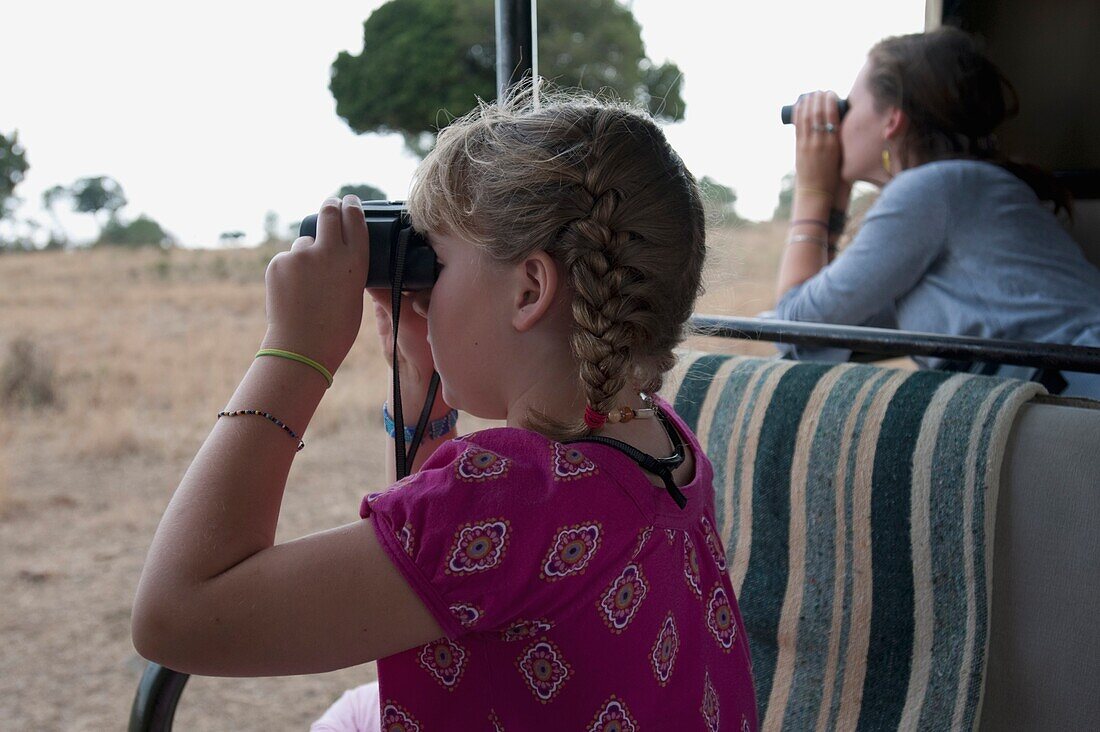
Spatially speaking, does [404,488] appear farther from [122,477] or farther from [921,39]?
[122,477]

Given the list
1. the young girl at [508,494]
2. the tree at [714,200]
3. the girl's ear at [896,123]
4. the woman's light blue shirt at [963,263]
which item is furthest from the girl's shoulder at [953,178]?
the young girl at [508,494]

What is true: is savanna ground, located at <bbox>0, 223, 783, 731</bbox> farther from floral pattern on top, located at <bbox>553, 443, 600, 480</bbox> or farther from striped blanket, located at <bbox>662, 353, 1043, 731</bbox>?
floral pattern on top, located at <bbox>553, 443, 600, 480</bbox>

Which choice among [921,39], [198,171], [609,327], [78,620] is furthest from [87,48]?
[609,327]

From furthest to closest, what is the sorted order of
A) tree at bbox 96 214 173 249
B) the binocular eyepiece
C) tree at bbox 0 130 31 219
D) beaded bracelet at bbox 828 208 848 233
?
1. tree at bbox 96 214 173 249
2. tree at bbox 0 130 31 219
3. beaded bracelet at bbox 828 208 848 233
4. the binocular eyepiece

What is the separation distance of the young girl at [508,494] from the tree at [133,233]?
91.6 inches

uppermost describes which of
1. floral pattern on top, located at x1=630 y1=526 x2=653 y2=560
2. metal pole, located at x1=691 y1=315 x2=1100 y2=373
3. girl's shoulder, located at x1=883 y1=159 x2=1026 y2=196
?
girl's shoulder, located at x1=883 y1=159 x2=1026 y2=196

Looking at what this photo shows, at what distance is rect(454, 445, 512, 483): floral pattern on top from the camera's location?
0.63 m

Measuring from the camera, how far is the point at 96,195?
2611mm

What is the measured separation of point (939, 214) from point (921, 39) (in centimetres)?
40

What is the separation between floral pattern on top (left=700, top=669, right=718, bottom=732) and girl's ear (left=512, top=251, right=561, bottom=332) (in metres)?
0.33

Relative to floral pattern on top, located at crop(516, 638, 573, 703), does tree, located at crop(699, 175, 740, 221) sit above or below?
above

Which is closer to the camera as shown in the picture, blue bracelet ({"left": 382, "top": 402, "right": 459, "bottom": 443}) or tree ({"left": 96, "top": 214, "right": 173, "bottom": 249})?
blue bracelet ({"left": 382, "top": 402, "right": 459, "bottom": 443})

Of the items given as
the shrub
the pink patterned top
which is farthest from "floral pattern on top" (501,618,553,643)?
the shrub

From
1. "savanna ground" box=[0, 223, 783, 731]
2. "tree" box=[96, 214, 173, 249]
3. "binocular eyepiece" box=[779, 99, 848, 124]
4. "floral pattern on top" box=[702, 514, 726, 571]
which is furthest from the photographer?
"tree" box=[96, 214, 173, 249]
